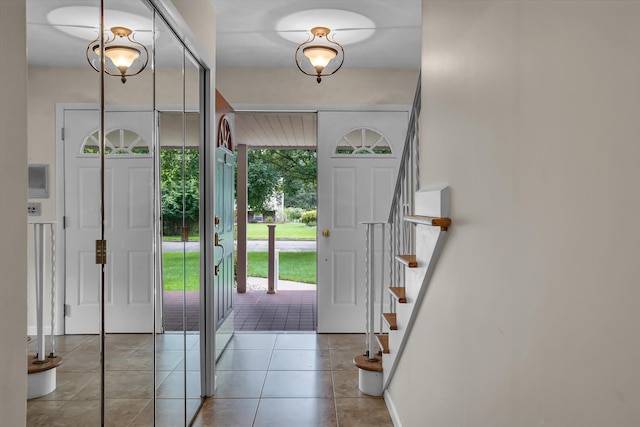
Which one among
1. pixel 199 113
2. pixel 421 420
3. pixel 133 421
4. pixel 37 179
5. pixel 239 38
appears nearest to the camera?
pixel 37 179

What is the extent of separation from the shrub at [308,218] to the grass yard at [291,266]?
1589 millimetres

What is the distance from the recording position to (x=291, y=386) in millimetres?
3205

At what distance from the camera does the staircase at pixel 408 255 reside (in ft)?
5.67

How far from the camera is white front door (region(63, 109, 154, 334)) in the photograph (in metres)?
1.29

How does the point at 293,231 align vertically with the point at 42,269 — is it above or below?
below

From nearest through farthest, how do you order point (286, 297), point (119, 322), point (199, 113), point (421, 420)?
point (119, 322) < point (421, 420) < point (199, 113) < point (286, 297)

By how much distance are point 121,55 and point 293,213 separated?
11698 millimetres

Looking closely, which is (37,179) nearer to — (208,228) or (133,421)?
(133,421)

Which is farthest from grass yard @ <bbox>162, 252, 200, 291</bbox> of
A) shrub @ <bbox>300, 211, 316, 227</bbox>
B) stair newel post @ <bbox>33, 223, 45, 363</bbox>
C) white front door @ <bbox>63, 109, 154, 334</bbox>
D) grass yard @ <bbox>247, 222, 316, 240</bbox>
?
grass yard @ <bbox>247, 222, 316, 240</bbox>

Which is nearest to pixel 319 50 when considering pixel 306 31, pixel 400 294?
pixel 306 31

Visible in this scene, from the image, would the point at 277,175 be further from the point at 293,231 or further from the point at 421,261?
the point at 421,261

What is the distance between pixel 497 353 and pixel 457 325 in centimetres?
33

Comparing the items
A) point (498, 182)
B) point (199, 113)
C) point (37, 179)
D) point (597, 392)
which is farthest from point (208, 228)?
point (597, 392)

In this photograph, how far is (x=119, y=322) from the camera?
1618mm
